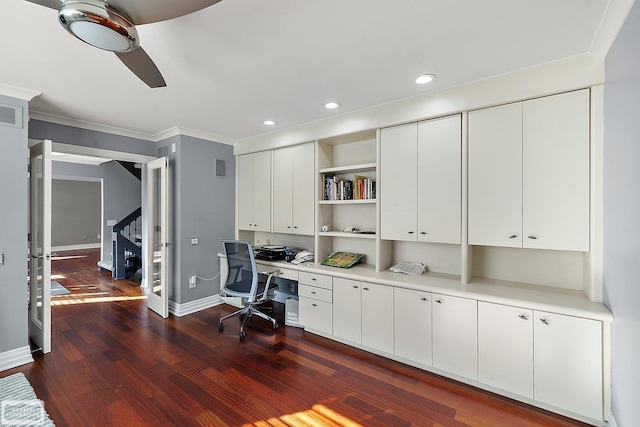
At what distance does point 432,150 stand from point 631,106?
138 centimetres

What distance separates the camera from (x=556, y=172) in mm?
2180

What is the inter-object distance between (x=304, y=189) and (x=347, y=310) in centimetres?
154

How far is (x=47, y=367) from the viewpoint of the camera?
263 cm

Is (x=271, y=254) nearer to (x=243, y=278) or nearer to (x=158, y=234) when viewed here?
(x=243, y=278)

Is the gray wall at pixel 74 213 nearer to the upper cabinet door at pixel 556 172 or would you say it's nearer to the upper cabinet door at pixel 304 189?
the upper cabinet door at pixel 304 189

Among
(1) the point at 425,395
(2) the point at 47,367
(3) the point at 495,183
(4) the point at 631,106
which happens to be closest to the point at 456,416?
(1) the point at 425,395

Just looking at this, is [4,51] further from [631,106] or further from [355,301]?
[631,106]

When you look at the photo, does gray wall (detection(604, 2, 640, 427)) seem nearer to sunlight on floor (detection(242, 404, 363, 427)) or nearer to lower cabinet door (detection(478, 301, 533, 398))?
lower cabinet door (detection(478, 301, 533, 398))

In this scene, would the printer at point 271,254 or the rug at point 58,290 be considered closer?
the printer at point 271,254

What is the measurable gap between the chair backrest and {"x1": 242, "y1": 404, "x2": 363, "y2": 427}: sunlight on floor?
1.51 metres

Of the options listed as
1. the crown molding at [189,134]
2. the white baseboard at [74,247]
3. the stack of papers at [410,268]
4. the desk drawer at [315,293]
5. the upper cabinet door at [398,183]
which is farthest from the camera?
the white baseboard at [74,247]

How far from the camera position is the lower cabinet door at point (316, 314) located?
3182 millimetres

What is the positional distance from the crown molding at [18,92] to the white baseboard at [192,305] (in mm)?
2692

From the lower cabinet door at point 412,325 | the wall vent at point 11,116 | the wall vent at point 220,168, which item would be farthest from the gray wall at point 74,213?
the lower cabinet door at point 412,325
